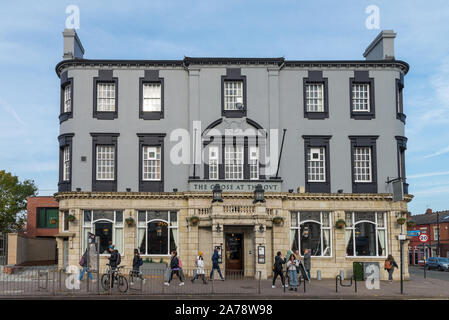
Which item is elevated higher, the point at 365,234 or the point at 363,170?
the point at 363,170

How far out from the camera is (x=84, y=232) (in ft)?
97.6

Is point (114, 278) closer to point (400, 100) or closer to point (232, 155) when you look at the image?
point (232, 155)

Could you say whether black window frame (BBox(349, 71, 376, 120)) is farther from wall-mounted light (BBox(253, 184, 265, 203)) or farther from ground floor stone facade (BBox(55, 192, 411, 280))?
wall-mounted light (BBox(253, 184, 265, 203))

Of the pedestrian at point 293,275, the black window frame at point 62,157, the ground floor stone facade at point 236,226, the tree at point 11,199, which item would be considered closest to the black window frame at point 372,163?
the ground floor stone facade at point 236,226

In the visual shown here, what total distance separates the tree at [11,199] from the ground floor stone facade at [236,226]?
33471mm

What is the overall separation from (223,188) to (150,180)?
445 centimetres

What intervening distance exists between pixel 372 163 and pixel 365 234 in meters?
4.35

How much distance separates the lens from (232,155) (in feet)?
100

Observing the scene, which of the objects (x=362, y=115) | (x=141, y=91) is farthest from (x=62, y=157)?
(x=362, y=115)

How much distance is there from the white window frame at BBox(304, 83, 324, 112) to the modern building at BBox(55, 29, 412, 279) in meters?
0.06

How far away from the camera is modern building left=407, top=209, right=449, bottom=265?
215 ft

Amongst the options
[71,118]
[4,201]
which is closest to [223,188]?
[71,118]
